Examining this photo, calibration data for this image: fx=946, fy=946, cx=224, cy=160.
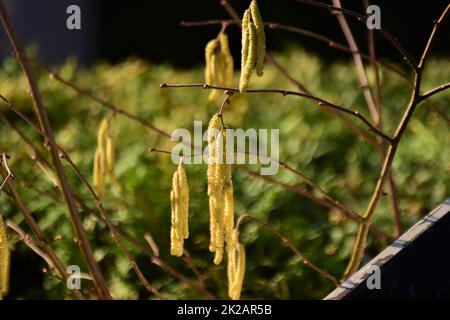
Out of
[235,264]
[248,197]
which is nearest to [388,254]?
[235,264]

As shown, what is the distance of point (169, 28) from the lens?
34.3ft

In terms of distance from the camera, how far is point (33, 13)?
10211 millimetres

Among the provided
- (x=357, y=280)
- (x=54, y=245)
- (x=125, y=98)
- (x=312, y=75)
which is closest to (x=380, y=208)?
(x=54, y=245)

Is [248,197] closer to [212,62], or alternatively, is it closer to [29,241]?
[212,62]

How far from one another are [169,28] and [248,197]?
25.7 ft

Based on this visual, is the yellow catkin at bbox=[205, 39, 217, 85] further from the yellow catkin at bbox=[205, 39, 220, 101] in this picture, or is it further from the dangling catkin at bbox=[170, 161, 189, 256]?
the dangling catkin at bbox=[170, 161, 189, 256]

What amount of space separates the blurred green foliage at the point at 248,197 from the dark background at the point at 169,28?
6358 millimetres

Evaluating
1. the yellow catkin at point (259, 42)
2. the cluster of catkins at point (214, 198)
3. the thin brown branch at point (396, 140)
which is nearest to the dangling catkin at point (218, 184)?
the cluster of catkins at point (214, 198)

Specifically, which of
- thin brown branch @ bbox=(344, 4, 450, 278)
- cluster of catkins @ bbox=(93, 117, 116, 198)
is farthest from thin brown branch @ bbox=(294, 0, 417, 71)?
cluster of catkins @ bbox=(93, 117, 116, 198)

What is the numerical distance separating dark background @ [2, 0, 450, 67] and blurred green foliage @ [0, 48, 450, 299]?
20.9ft

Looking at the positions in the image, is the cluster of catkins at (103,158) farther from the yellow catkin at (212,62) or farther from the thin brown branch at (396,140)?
the thin brown branch at (396,140)

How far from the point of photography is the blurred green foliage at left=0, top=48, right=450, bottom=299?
8.57 feet

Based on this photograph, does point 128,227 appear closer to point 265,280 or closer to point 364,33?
point 265,280
